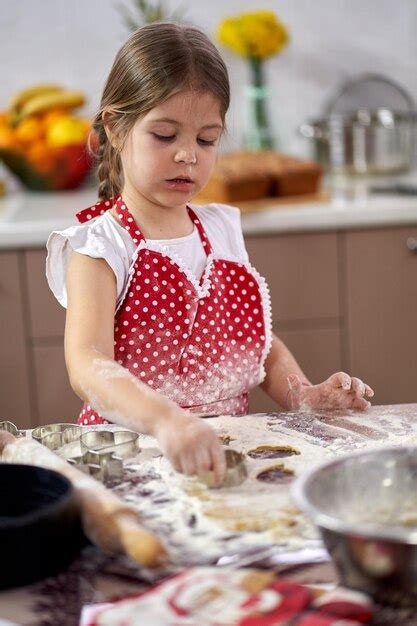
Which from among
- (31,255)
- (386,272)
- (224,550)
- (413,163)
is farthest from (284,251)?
(224,550)

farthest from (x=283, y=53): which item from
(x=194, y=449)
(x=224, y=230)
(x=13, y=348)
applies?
(x=194, y=449)

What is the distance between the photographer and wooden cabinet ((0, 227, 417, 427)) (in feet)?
8.26

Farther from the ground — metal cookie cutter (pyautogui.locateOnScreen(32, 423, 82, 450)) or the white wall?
the white wall

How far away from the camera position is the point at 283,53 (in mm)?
3117

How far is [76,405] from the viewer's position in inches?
101

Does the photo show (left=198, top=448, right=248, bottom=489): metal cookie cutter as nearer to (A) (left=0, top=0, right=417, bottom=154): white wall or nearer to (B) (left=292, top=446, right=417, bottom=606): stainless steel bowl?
(B) (left=292, top=446, right=417, bottom=606): stainless steel bowl

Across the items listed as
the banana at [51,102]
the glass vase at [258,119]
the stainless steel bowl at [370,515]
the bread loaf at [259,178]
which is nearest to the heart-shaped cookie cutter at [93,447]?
the stainless steel bowl at [370,515]

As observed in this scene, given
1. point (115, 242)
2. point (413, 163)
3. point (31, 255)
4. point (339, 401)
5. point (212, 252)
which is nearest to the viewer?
point (339, 401)

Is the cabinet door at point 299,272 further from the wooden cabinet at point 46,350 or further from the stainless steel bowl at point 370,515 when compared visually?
the stainless steel bowl at point 370,515

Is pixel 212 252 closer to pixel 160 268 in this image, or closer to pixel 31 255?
pixel 160 268

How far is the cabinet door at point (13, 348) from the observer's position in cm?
249

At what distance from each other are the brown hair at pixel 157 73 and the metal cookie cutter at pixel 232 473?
1.73 ft

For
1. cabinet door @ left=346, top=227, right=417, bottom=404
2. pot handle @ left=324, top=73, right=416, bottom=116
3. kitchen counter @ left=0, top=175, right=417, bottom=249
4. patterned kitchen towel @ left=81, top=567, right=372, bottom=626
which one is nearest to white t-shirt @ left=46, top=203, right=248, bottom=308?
patterned kitchen towel @ left=81, top=567, right=372, bottom=626

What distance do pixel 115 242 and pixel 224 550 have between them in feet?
2.07
